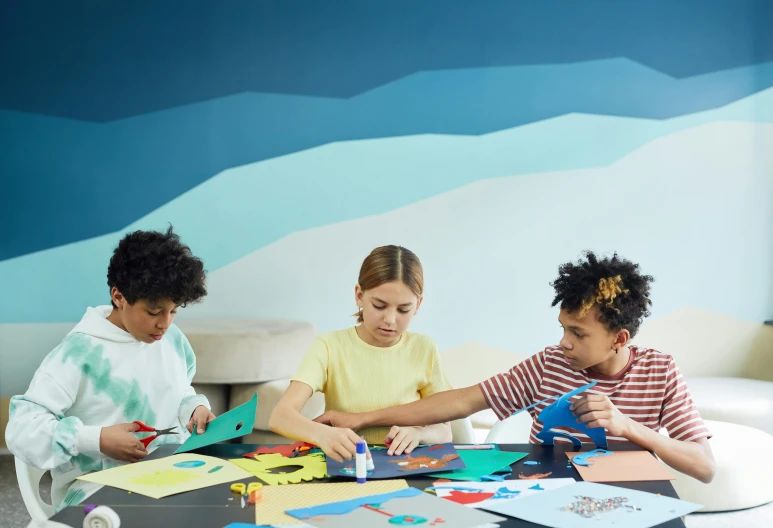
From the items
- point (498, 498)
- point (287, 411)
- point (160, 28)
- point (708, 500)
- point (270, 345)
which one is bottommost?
point (708, 500)

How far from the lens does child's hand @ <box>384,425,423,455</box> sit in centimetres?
153

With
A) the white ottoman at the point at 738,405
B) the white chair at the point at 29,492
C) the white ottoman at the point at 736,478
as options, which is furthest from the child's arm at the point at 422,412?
the white ottoman at the point at 738,405

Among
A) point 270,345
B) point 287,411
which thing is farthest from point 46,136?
point 287,411

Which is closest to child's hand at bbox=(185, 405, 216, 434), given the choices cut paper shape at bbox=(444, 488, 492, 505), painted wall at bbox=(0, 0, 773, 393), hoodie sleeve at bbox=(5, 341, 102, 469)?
hoodie sleeve at bbox=(5, 341, 102, 469)

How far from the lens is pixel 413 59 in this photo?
12.8 feet

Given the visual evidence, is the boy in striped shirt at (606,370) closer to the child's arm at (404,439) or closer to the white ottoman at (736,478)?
the child's arm at (404,439)

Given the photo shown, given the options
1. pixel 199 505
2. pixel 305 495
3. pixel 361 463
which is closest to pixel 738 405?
pixel 361 463

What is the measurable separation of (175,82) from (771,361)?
10.6ft

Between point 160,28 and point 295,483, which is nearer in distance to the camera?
point 295,483

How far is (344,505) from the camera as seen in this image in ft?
3.99

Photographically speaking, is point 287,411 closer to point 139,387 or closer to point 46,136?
point 139,387

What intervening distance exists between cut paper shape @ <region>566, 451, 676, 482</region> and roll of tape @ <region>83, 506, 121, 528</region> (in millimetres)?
767

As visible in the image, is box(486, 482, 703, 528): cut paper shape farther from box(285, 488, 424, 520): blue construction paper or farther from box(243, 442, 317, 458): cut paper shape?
box(243, 442, 317, 458): cut paper shape

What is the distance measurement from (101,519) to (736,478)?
2.34 meters
